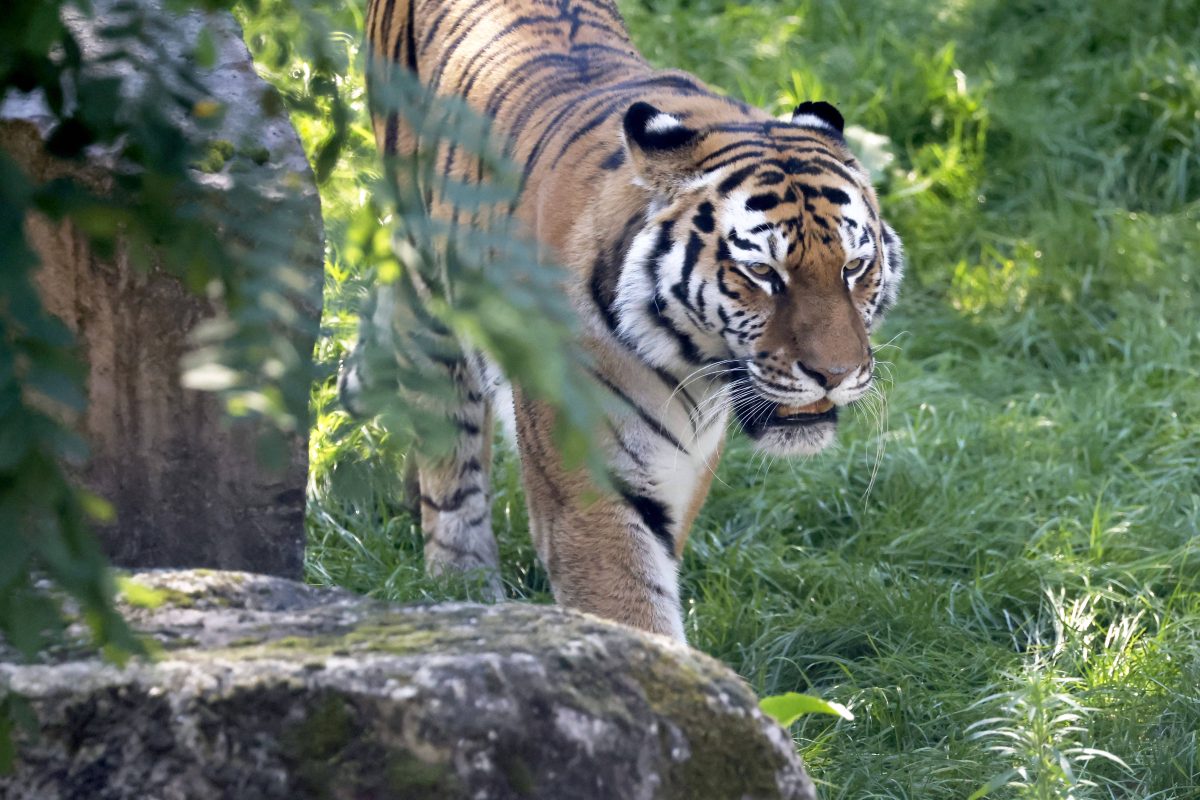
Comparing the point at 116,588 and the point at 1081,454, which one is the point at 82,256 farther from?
the point at 1081,454

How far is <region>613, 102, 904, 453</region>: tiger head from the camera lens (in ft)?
9.86

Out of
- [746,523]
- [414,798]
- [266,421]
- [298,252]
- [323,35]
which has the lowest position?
[746,523]

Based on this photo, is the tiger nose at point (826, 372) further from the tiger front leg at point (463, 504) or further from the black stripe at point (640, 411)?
the tiger front leg at point (463, 504)

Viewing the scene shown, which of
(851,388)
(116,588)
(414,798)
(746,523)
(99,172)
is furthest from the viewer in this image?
(746,523)

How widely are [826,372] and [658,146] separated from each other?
0.59 m

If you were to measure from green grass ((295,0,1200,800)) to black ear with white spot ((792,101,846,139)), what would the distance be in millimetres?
686

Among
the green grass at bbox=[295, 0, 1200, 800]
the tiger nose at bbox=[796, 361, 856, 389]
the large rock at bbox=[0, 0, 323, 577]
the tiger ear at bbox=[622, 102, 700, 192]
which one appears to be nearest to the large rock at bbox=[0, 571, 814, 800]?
the green grass at bbox=[295, 0, 1200, 800]

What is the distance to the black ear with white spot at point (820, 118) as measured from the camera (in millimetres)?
3359

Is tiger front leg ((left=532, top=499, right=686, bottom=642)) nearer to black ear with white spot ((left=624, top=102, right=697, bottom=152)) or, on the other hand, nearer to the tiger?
the tiger

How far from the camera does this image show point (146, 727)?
1812 millimetres

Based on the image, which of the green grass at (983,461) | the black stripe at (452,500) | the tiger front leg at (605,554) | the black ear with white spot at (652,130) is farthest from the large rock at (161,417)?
the black stripe at (452,500)

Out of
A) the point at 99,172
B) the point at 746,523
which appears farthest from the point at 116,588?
the point at 746,523

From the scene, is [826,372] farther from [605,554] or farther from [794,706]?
[794,706]

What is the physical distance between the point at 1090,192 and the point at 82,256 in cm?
425
